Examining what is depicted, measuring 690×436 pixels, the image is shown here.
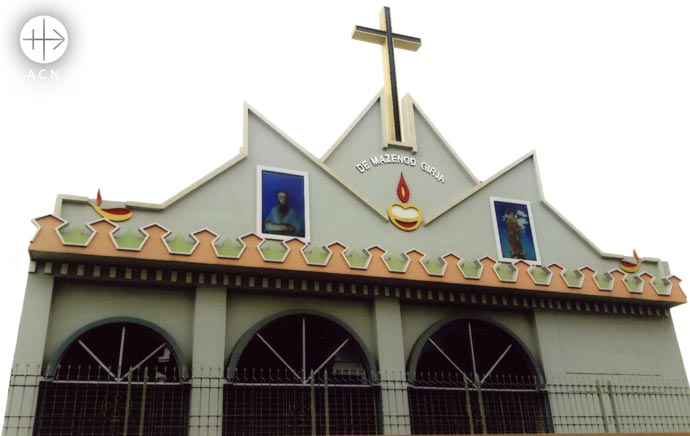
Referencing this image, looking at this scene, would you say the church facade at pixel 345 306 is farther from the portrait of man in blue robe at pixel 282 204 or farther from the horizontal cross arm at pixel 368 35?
the horizontal cross arm at pixel 368 35

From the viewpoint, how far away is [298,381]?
1379cm

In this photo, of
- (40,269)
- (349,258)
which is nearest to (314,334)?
(349,258)

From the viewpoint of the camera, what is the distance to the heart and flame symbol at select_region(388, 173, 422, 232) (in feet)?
53.2

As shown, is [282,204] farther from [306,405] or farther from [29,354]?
[29,354]

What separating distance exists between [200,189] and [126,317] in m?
3.31

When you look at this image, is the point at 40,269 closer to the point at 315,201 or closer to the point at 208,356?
the point at 208,356

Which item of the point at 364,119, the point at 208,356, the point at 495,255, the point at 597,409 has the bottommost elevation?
the point at 597,409

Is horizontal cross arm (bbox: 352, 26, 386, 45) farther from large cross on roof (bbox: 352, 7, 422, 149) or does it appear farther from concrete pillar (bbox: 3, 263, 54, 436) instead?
concrete pillar (bbox: 3, 263, 54, 436)

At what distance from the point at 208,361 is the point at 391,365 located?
4.14 metres

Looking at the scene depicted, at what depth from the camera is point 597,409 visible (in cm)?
1600

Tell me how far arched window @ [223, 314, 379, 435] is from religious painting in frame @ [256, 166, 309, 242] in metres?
2.01

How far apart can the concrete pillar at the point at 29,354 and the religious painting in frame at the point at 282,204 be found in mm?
4695

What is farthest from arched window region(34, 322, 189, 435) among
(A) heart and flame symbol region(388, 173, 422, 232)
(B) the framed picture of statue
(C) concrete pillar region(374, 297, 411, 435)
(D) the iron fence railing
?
(B) the framed picture of statue

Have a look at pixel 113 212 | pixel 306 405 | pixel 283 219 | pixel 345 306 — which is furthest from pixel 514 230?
pixel 113 212
